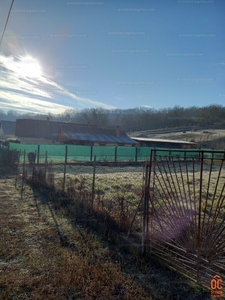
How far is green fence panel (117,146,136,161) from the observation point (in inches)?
663

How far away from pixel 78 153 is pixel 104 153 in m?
2.12

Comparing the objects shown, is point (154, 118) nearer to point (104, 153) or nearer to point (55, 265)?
point (104, 153)

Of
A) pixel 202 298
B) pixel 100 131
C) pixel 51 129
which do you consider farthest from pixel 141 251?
pixel 51 129

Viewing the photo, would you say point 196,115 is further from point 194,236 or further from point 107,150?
point 194,236

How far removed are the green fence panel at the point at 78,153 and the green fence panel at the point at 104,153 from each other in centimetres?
52

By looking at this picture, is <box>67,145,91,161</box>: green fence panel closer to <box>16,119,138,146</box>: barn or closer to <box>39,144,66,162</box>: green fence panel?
<box>39,144,66,162</box>: green fence panel

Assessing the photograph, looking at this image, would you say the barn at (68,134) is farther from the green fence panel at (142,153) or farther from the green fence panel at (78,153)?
the green fence panel at (78,153)

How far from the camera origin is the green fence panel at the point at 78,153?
15070mm

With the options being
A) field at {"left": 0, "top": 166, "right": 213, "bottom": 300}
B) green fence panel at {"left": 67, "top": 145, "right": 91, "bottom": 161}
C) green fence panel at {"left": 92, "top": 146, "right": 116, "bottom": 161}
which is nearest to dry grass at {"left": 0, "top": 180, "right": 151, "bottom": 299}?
field at {"left": 0, "top": 166, "right": 213, "bottom": 300}

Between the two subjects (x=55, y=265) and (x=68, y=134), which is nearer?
(x=55, y=265)

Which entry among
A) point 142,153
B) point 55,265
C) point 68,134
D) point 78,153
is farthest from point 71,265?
point 68,134

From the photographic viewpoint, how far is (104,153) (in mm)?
16188

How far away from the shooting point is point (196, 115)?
57312mm

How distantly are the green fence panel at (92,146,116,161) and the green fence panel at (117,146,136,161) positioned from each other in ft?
1.82
